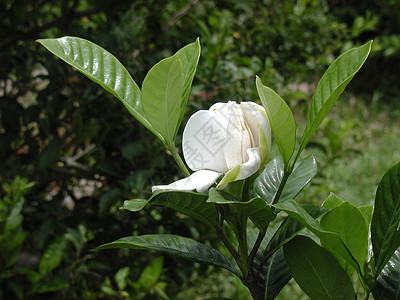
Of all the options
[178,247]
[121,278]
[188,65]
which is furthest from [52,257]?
[188,65]

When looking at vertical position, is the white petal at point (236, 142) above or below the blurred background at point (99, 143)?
above

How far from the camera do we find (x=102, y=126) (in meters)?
1.52

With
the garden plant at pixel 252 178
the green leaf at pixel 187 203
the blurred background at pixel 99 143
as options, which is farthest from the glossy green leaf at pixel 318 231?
the blurred background at pixel 99 143

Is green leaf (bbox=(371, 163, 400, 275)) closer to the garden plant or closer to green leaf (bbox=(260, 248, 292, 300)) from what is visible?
the garden plant

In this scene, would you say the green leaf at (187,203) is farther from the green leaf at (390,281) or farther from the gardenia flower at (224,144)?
the green leaf at (390,281)

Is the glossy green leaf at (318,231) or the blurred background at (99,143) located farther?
the blurred background at (99,143)

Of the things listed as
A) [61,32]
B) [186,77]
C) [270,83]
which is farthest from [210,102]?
[186,77]

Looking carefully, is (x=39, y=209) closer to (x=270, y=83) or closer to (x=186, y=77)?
(x=270, y=83)

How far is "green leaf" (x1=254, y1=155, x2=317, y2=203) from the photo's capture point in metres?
0.66

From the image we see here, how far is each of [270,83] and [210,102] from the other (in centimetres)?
30

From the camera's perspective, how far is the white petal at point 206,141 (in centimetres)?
55

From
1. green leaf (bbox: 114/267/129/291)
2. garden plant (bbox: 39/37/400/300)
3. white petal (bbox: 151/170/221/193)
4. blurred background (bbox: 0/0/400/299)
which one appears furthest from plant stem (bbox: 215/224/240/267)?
green leaf (bbox: 114/267/129/291)

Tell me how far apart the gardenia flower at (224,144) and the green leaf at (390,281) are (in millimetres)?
235

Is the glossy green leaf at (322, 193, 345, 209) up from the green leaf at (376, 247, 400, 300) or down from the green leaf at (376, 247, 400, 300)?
up
